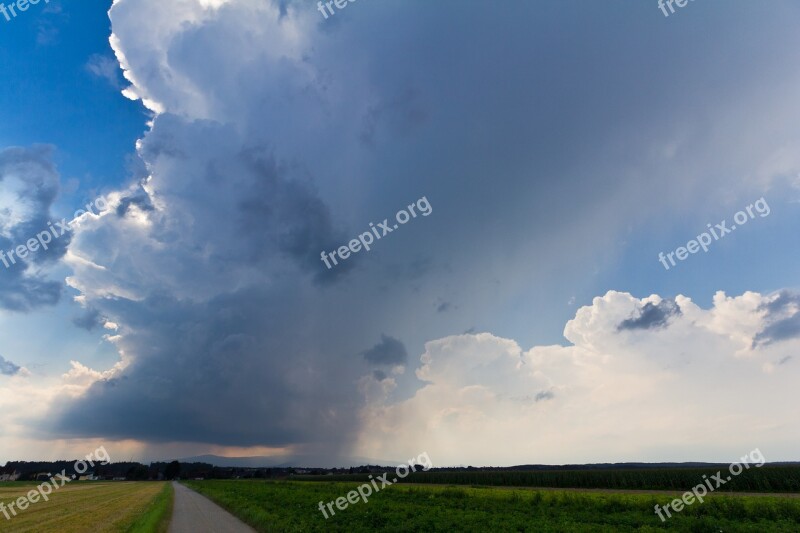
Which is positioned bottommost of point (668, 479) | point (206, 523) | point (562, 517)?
point (562, 517)

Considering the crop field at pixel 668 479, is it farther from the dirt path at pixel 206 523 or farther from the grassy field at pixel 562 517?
the dirt path at pixel 206 523

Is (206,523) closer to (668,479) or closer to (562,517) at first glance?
(562,517)

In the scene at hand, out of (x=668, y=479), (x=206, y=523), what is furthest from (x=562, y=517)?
(x=668, y=479)

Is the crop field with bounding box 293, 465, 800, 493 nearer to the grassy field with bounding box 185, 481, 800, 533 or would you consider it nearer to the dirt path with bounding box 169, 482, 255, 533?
the grassy field with bounding box 185, 481, 800, 533

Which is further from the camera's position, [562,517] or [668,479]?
[668,479]

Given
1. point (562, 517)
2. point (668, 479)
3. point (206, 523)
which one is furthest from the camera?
point (668, 479)

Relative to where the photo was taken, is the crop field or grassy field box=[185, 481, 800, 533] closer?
grassy field box=[185, 481, 800, 533]

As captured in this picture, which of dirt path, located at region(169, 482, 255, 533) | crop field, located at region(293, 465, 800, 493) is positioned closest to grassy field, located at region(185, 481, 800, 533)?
dirt path, located at region(169, 482, 255, 533)

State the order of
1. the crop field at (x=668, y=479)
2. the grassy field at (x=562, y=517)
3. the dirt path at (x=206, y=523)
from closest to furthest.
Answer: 1. the grassy field at (x=562, y=517)
2. the dirt path at (x=206, y=523)
3. the crop field at (x=668, y=479)

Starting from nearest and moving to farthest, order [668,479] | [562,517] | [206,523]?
[562,517] < [206,523] < [668,479]

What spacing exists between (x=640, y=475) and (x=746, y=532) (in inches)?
2197

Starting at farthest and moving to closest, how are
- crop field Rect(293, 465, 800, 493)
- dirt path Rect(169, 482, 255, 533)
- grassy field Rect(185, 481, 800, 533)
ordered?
crop field Rect(293, 465, 800, 493)
dirt path Rect(169, 482, 255, 533)
grassy field Rect(185, 481, 800, 533)

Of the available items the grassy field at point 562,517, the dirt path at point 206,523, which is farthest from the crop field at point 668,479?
the dirt path at point 206,523

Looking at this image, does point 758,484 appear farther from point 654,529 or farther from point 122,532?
point 122,532
